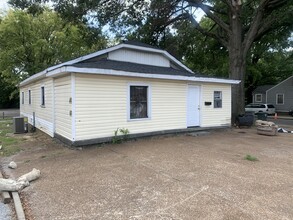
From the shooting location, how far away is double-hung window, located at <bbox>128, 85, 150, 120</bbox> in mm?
9338

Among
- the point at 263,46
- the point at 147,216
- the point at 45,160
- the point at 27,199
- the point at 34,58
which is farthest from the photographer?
the point at 34,58

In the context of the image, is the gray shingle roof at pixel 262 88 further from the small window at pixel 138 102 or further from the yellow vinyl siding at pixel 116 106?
the small window at pixel 138 102

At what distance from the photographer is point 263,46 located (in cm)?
2373

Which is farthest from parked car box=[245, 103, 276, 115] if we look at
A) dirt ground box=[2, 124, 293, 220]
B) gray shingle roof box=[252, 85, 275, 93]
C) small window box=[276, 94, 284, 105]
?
dirt ground box=[2, 124, 293, 220]

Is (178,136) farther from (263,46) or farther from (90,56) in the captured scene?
(263,46)

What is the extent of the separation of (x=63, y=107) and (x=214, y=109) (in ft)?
23.4

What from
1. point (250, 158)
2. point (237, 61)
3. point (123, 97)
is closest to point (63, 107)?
point (123, 97)

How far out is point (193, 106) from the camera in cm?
1145

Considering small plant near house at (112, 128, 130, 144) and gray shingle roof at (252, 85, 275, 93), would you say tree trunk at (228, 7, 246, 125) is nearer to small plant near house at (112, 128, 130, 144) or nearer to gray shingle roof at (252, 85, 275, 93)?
small plant near house at (112, 128, 130, 144)

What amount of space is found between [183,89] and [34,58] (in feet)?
70.2

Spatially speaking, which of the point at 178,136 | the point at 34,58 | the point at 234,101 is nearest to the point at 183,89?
the point at 178,136

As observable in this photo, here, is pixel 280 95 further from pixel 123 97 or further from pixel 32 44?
pixel 32 44

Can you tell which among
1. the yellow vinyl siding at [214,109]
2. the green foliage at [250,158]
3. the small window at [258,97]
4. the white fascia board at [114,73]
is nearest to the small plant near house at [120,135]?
the white fascia board at [114,73]

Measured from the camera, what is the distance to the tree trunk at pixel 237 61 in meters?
14.8
